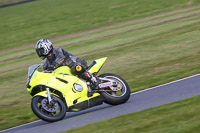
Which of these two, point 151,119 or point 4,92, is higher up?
point 151,119

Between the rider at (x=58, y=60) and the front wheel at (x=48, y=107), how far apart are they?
833 millimetres

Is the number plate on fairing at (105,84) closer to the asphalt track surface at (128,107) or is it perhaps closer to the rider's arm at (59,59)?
the asphalt track surface at (128,107)

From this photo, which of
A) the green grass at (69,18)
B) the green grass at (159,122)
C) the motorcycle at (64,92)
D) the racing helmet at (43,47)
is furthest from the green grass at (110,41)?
the green grass at (159,122)

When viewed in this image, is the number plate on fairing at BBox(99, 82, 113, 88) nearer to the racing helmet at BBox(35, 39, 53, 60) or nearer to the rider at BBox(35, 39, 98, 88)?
the rider at BBox(35, 39, 98, 88)

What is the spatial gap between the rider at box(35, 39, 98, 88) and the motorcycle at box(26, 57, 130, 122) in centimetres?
11

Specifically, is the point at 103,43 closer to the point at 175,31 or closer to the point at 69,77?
the point at 175,31

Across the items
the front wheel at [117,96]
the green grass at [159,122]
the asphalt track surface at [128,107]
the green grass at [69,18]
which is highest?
the green grass at [159,122]

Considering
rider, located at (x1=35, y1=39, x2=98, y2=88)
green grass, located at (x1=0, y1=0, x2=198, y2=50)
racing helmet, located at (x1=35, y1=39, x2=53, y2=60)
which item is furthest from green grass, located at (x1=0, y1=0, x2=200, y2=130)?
racing helmet, located at (x1=35, y1=39, x2=53, y2=60)

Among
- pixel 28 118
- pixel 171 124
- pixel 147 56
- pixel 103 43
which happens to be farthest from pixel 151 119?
pixel 103 43

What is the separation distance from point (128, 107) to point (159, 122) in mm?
2323

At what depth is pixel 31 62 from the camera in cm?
2039

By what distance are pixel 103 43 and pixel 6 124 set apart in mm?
13705

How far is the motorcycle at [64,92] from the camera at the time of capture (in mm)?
7801

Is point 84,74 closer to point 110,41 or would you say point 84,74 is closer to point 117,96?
point 117,96
